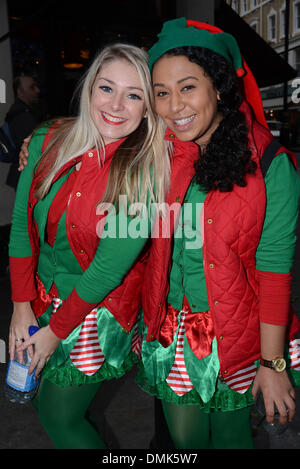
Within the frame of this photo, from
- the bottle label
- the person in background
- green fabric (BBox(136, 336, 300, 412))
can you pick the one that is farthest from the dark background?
green fabric (BBox(136, 336, 300, 412))

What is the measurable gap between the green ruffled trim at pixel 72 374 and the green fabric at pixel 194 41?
127 cm

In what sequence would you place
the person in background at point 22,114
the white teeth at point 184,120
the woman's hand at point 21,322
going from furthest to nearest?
the person in background at point 22,114 → the woman's hand at point 21,322 → the white teeth at point 184,120

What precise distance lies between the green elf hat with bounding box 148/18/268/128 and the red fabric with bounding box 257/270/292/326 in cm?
77

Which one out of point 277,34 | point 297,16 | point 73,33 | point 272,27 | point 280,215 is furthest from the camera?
point 272,27

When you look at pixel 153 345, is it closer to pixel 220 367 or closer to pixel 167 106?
pixel 220 367

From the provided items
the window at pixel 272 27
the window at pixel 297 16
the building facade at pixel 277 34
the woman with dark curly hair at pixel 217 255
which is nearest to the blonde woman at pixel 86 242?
the woman with dark curly hair at pixel 217 255

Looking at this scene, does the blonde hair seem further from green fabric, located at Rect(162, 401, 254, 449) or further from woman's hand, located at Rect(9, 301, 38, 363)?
green fabric, located at Rect(162, 401, 254, 449)

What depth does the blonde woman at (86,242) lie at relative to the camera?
178cm

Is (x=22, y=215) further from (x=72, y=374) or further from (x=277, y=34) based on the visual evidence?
(x=277, y=34)

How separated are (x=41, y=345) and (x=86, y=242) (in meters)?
0.45

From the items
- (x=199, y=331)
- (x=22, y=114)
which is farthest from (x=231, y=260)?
(x=22, y=114)

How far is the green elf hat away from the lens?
168cm

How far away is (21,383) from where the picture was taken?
1820mm

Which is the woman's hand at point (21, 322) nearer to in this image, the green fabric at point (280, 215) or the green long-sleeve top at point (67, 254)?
the green long-sleeve top at point (67, 254)
